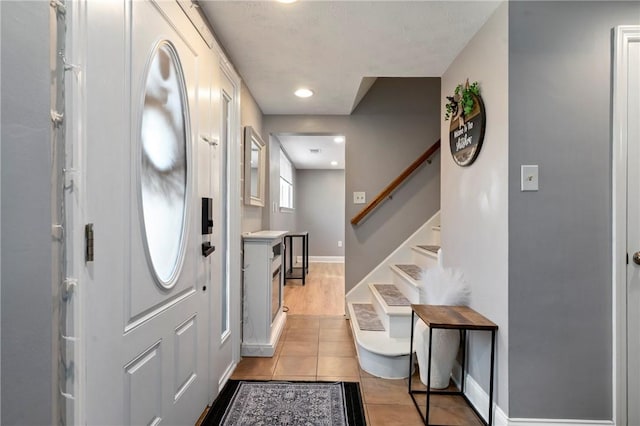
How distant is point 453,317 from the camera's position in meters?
1.82

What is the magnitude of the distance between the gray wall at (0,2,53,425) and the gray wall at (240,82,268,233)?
1.81 metres

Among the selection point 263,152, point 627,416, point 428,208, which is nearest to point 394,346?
point 627,416

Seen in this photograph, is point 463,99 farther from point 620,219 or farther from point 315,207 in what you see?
point 315,207

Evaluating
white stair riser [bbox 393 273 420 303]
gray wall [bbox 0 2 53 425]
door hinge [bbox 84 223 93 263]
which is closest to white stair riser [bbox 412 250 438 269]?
white stair riser [bbox 393 273 420 303]

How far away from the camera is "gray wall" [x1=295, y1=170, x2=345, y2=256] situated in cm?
803

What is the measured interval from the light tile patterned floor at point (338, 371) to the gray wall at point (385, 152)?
2.31ft

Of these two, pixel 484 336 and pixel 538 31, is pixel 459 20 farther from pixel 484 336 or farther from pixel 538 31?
pixel 484 336

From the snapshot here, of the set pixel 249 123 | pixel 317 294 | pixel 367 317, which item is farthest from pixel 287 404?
pixel 317 294

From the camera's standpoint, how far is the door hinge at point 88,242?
35.1 inches

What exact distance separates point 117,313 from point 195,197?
72cm

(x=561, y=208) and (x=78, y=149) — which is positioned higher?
(x=78, y=149)

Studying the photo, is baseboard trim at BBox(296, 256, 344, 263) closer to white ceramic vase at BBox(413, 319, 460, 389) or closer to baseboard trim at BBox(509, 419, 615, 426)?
white ceramic vase at BBox(413, 319, 460, 389)

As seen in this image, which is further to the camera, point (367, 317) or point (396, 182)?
point (396, 182)

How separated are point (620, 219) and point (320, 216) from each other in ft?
21.8
